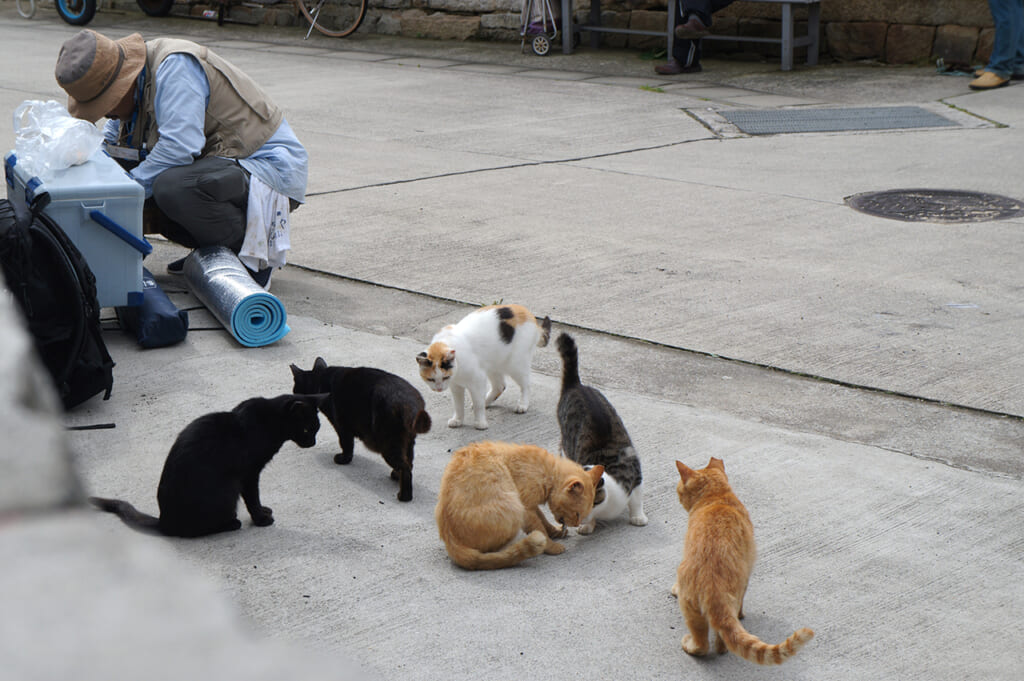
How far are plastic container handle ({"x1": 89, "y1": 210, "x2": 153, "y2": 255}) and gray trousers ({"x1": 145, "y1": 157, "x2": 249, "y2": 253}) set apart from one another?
0.52m

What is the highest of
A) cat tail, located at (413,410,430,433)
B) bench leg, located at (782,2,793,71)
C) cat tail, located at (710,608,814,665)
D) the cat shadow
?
bench leg, located at (782,2,793,71)

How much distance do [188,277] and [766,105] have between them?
7069mm

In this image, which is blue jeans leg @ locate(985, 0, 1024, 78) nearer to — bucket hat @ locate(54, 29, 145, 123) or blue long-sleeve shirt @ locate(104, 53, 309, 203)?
blue long-sleeve shirt @ locate(104, 53, 309, 203)

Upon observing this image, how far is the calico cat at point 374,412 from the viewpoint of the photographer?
345 centimetres

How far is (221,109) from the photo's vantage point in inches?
215

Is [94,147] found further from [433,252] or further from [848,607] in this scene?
[848,607]

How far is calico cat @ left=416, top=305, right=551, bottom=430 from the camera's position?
3.91 metres

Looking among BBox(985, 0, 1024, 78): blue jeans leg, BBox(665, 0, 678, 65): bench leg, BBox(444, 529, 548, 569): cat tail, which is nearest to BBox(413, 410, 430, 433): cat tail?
BBox(444, 529, 548, 569): cat tail

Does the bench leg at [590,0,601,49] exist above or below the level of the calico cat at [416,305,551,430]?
above

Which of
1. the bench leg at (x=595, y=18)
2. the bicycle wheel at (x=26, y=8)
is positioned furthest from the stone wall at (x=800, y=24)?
the bicycle wheel at (x=26, y=8)

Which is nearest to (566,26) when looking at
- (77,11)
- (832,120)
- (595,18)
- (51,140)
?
(595,18)

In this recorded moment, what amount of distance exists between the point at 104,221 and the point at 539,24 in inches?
389

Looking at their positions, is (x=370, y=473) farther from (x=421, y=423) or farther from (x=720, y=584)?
(x=720, y=584)

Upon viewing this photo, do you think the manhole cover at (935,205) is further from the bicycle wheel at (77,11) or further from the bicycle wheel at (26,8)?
the bicycle wheel at (26,8)
